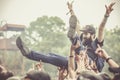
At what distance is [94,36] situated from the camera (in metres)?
3.80

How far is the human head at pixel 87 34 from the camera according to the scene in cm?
379

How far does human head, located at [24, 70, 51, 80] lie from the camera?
3.71 metres

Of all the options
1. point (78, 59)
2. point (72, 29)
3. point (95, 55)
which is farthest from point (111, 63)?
point (72, 29)

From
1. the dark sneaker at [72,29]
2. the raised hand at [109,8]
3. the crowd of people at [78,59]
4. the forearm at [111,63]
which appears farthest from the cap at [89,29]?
the forearm at [111,63]

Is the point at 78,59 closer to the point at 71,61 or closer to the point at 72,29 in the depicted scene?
the point at 71,61

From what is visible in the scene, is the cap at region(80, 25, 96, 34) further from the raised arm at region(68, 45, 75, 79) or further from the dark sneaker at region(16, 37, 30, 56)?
the dark sneaker at region(16, 37, 30, 56)

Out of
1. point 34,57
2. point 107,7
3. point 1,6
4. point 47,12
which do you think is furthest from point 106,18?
point 1,6

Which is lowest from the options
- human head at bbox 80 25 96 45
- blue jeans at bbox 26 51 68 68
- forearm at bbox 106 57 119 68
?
forearm at bbox 106 57 119 68

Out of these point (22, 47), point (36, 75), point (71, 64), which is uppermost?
point (22, 47)

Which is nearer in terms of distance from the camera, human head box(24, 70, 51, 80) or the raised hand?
human head box(24, 70, 51, 80)

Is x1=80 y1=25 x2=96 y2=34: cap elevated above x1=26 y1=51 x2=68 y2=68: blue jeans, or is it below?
above

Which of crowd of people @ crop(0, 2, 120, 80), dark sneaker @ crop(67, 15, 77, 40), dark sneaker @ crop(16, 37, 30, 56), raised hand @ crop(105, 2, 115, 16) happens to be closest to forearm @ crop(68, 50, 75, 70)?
crowd of people @ crop(0, 2, 120, 80)

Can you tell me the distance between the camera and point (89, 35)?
3.81 m

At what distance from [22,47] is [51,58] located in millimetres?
351
